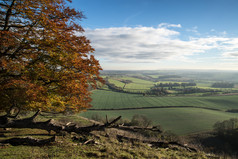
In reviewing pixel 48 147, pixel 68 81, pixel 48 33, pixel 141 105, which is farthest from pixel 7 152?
pixel 141 105

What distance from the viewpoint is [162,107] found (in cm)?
7950

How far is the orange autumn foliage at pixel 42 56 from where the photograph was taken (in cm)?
846

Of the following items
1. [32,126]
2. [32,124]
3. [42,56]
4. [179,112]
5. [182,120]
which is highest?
[42,56]

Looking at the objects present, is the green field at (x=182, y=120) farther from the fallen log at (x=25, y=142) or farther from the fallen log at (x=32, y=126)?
the fallen log at (x=25, y=142)

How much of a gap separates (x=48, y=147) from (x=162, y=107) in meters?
78.4

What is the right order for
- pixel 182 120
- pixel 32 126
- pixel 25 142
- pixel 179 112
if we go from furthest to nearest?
pixel 179 112, pixel 182 120, pixel 32 126, pixel 25 142

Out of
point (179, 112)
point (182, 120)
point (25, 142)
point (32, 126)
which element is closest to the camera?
point (25, 142)

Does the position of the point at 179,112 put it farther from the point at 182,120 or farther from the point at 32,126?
the point at 32,126

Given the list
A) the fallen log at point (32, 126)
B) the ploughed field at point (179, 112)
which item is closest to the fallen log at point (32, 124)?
the fallen log at point (32, 126)

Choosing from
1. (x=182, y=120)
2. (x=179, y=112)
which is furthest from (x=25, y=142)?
(x=179, y=112)

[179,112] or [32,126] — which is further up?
[32,126]

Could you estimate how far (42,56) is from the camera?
9.52 metres

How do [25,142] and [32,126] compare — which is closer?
[25,142]

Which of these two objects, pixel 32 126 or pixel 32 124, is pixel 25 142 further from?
pixel 32 124
